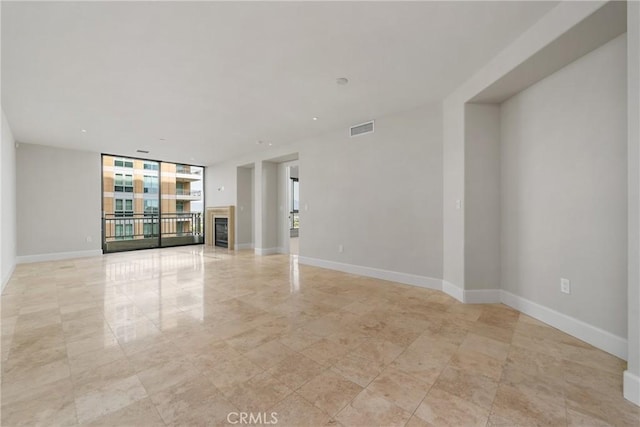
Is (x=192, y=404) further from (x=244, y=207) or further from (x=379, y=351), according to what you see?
(x=244, y=207)

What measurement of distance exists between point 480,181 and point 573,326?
1667 mm

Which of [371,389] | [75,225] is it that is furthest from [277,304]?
[75,225]

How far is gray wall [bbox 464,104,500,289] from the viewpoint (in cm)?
317

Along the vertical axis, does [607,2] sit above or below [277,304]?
above

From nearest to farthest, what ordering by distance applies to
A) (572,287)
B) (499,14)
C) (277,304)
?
1. (499,14)
2. (572,287)
3. (277,304)

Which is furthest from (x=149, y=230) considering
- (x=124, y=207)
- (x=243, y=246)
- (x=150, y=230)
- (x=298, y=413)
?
(x=298, y=413)

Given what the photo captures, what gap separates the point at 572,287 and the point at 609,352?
1.74 ft

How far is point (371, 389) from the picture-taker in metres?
1.63

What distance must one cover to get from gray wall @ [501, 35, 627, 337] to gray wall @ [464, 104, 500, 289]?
0.45ft

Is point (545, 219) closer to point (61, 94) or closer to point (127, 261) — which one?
point (61, 94)

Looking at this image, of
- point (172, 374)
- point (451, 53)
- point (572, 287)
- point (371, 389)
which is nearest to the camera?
point (371, 389)

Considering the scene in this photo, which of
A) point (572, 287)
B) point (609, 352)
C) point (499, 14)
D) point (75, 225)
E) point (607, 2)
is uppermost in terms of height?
point (499, 14)

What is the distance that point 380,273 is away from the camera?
430 cm

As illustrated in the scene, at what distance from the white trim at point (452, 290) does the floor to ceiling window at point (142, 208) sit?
773cm
